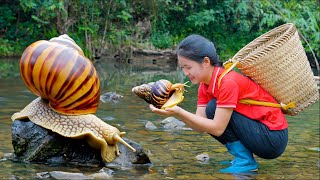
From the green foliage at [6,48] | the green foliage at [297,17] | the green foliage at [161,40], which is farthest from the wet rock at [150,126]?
the green foliage at [161,40]

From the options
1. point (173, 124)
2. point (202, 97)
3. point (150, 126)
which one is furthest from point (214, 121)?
point (173, 124)

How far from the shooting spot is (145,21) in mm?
20203

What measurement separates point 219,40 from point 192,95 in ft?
41.2

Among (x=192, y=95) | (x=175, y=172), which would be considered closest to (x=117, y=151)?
(x=175, y=172)

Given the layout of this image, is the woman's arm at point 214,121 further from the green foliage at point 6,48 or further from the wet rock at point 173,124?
the green foliage at point 6,48

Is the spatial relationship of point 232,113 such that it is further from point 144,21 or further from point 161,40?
point 144,21

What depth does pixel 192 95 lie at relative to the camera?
891cm

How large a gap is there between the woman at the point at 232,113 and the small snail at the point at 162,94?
3.3 inches

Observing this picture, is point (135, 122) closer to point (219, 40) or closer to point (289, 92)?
point (289, 92)

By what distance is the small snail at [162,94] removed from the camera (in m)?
3.74

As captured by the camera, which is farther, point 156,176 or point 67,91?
point 67,91

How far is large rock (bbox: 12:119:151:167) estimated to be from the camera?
4004 mm

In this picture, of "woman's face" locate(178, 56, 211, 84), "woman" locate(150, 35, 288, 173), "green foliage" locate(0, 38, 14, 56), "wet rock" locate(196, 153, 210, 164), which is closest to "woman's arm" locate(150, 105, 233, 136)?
"woman" locate(150, 35, 288, 173)

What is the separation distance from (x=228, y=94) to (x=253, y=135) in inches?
14.6
